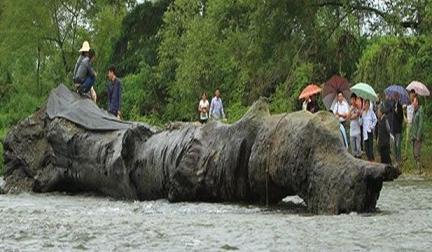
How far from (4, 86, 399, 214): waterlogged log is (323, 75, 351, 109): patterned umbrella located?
26.0 ft

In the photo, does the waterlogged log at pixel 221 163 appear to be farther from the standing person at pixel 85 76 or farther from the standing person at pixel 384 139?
the standing person at pixel 384 139

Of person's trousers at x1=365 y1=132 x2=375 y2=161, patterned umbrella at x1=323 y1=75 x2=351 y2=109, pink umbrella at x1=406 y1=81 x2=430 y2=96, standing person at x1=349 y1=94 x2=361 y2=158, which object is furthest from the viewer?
pink umbrella at x1=406 y1=81 x2=430 y2=96

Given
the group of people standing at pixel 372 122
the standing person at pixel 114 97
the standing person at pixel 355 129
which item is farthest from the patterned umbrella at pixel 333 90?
the standing person at pixel 114 97

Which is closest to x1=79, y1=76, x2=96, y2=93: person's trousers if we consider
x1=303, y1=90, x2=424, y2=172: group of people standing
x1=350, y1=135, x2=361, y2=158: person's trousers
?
x1=303, y1=90, x2=424, y2=172: group of people standing

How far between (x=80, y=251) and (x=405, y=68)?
18.4m

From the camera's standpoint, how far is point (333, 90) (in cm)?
2077

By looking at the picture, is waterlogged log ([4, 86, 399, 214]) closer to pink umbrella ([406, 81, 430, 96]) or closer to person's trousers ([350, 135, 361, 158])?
person's trousers ([350, 135, 361, 158])

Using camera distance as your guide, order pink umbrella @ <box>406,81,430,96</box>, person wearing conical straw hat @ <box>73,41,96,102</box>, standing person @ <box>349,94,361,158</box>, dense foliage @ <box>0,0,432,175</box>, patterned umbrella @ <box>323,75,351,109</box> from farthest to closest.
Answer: dense foliage @ <box>0,0,432,175</box> < pink umbrella @ <box>406,81,430,96</box> < patterned umbrella @ <box>323,75,351,109</box> < standing person @ <box>349,94,361,158</box> < person wearing conical straw hat @ <box>73,41,96,102</box>

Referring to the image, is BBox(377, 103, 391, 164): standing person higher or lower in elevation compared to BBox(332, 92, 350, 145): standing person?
lower

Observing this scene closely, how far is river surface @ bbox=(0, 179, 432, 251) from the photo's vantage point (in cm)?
693

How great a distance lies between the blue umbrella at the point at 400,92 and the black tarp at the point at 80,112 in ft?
29.0

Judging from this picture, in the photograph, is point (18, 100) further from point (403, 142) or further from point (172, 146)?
point (172, 146)

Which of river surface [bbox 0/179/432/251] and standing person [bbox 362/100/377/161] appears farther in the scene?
standing person [bbox 362/100/377/161]

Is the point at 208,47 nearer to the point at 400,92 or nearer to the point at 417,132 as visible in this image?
the point at 400,92
